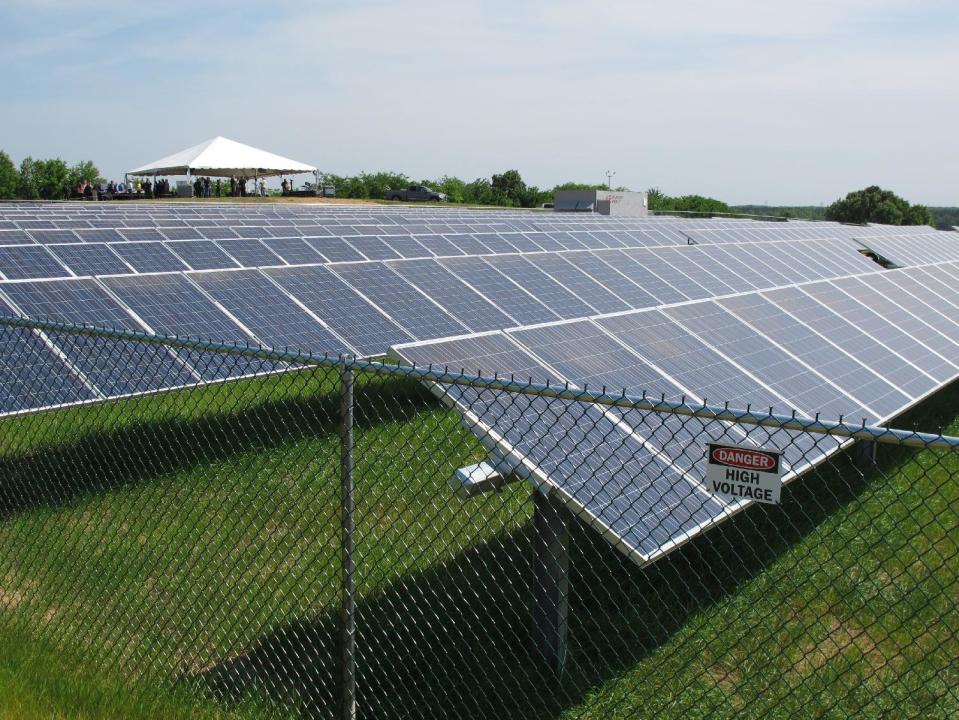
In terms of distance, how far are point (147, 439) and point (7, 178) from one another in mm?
60484

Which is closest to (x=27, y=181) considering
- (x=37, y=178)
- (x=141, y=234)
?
(x=37, y=178)

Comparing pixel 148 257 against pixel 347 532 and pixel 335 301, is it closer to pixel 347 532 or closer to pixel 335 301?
pixel 335 301

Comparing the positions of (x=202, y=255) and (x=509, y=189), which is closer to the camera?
(x=202, y=255)

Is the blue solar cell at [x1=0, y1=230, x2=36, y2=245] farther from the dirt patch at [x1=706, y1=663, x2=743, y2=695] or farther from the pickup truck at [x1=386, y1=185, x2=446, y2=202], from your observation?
the pickup truck at [x1=386, y1=185, x2=446, y2=202]

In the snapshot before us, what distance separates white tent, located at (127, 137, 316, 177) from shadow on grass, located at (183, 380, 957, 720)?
143 feet

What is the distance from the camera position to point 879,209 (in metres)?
79.9

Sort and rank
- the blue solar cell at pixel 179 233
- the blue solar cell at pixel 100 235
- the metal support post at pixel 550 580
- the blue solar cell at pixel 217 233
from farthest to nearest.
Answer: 1. the blue solar cell at pixel 179 233
2. the blue solar cell at pixel 217 233
3. the blue solar cell at pixel 100 235
4. the metal support post at pixel 550 580

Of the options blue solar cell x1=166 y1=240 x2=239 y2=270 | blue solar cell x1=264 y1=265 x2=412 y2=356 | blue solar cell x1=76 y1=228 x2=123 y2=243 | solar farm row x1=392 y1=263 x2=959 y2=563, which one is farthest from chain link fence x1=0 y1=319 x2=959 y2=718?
blue solar cell x1=76 y1=228 x2=123 y2=243

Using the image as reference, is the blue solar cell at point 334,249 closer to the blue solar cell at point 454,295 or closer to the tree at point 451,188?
the blue solar cell at point 454,295

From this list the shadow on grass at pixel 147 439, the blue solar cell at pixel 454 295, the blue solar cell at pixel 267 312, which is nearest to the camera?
the shadow on grass at pixel 147 439

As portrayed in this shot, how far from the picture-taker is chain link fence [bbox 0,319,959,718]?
197 inches

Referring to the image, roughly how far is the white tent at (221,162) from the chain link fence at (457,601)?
133 ft

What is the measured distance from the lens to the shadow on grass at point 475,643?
5.38m

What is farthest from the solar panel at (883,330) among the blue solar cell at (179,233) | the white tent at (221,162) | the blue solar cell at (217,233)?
the white tent at (221,162)
